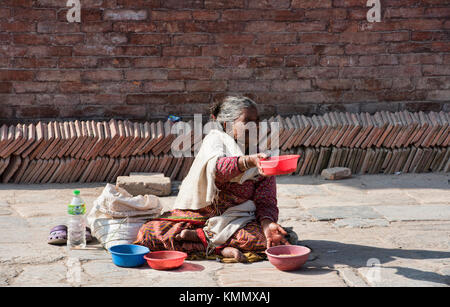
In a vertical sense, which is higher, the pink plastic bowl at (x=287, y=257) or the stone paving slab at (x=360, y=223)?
the pink plastic bowl at (x=287, y=257)

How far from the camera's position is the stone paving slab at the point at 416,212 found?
16.9ft

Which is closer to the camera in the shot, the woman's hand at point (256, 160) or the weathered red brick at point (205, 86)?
the woman's hand at point (256, 160)

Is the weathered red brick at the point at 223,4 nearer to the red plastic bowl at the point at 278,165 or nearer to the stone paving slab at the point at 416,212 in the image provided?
the stone paving slab at the point at 416,212

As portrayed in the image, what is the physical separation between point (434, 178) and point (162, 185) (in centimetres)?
277

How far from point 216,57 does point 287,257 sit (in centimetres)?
354

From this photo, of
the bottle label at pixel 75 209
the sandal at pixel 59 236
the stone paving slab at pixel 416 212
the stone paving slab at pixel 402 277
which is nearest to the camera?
A: the stone paving slab at pixel 402 277

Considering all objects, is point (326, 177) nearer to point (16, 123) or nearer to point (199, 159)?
point (199, 159)

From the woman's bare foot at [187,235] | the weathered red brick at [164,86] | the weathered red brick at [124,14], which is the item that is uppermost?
the weathered red brick at [124,14]

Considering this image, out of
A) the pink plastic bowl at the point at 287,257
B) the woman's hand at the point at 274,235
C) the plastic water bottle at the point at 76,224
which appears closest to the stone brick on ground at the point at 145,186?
the plastic water bottle at the point at 76,224

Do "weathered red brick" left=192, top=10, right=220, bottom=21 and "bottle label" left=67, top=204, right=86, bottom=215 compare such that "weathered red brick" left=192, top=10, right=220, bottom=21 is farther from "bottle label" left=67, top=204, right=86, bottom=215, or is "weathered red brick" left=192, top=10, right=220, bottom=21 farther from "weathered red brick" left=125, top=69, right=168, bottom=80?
"bottle label" left=67, top=204, right=86, bottom=215

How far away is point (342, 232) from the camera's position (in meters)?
4.82

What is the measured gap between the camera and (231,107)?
4.11m

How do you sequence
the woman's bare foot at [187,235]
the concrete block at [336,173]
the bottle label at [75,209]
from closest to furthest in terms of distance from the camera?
the woman's bare foot at [187,235]
the bottle label at [75,209]
the concrete block at [336,173]

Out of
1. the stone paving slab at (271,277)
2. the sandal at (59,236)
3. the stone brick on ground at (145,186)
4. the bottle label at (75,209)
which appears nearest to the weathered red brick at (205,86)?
the stone brick on ground at (145,186)
